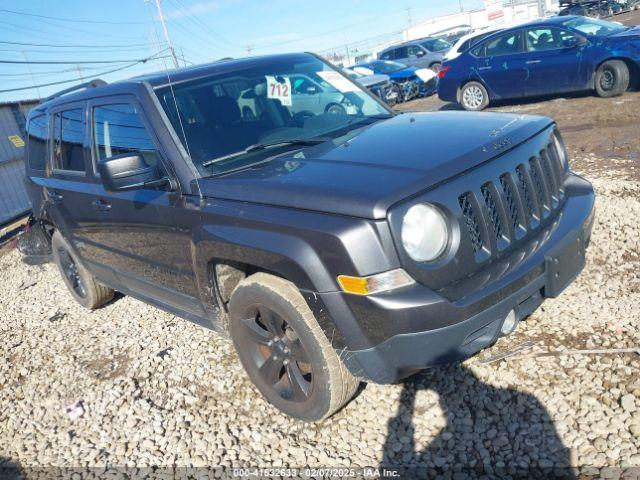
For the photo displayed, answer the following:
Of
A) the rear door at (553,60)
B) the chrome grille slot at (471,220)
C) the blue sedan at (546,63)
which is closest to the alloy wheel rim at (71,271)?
the chrome grille slot at (471,220)

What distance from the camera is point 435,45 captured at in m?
18.0

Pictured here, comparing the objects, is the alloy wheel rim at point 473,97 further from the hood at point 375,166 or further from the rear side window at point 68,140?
the rear side window at point 68,140

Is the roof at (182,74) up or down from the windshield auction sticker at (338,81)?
up

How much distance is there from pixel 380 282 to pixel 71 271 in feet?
13.6

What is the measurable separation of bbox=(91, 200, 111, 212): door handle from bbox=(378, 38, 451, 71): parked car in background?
14984 millimetres

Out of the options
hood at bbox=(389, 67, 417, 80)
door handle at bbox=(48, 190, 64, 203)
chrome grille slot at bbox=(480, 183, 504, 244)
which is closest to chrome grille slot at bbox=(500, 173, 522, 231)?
chrome grille slot at bbox=(480, 183, 504, 244)

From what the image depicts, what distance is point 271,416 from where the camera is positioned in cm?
303

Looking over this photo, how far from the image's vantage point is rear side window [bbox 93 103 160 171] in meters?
3.17

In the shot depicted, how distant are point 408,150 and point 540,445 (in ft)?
5.02

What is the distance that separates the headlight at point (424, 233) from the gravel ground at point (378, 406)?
99 centimetres

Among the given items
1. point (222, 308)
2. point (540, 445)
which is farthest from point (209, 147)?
point (540, 445)

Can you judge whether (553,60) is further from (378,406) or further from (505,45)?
(378,406)

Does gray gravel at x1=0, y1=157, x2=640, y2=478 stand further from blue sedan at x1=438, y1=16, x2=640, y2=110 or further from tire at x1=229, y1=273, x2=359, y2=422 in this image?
blue sedan at x1=438, y1=16, x2=640, y2=110

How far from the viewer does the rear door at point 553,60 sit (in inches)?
376
